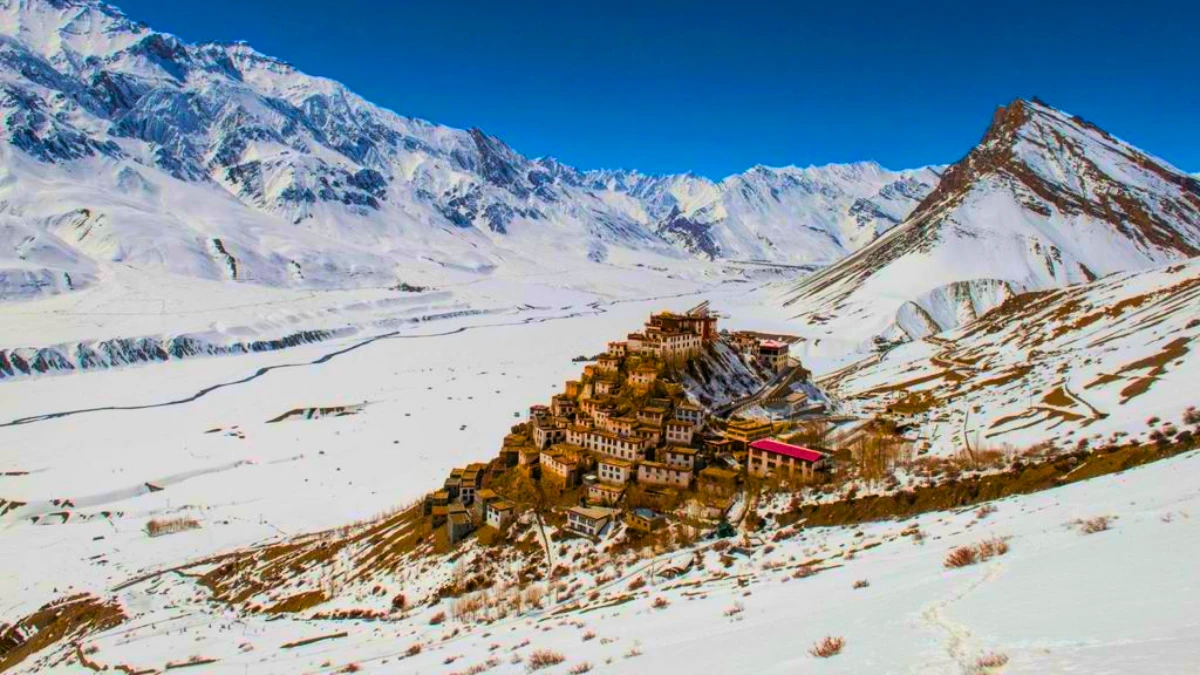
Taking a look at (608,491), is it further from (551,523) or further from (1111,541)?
(1111,541)

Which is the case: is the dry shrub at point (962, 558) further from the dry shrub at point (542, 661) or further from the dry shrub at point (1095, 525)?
the dry shrub at point (542, 661)

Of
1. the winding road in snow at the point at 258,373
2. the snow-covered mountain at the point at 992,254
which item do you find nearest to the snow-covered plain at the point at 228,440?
→ the winding road in snow at the point at 258,373

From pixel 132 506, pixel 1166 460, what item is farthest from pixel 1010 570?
pixel 132 506

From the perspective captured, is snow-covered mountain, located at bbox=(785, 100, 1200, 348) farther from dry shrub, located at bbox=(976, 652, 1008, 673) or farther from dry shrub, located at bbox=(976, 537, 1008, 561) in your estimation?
dry shrub, located at bbox=(976, 652, 1008, 673)

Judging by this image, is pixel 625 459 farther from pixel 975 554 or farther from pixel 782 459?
pixel 975 554

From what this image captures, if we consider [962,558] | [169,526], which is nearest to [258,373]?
[169,526]

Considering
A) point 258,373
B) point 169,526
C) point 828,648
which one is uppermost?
point 258,373

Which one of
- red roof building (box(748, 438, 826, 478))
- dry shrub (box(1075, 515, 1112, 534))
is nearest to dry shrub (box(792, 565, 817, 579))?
dry shrub (box(1075, 515, 1112, 534))
